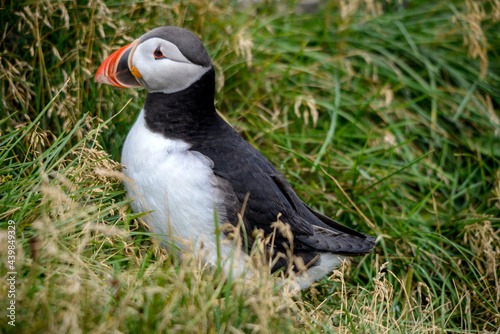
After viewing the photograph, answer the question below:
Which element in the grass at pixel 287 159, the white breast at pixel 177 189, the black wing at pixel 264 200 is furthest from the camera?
the black wing at pixel 264 200

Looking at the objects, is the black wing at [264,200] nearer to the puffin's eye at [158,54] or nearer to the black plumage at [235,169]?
the black plumage at [235,169]

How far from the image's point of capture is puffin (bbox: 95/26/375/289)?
2.72 metres

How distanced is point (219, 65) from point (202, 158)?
166 cm

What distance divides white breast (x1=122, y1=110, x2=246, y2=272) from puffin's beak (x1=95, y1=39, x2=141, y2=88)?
1.22ft

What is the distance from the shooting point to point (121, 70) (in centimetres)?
290

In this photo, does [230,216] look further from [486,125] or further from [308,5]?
[308,5]

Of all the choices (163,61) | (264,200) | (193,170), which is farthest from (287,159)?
(163,61)

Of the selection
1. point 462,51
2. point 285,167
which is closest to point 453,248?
point 285,167

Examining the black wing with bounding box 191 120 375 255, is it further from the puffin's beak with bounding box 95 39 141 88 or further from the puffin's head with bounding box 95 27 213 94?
the puffin's beak with bounding box 95 39 141 88

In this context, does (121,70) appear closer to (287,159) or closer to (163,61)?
(163,61)

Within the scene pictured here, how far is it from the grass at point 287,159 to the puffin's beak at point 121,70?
259 millimetres

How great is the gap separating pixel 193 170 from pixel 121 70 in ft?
2.48

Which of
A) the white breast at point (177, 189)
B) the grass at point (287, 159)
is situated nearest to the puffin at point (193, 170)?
the white breast at point (177, 189)

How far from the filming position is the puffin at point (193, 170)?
272 centimetres
